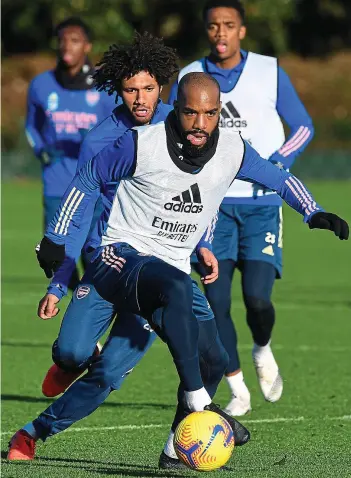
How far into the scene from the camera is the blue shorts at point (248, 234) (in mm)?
9227

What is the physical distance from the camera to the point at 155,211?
679cm

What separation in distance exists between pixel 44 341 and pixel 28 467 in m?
5.84

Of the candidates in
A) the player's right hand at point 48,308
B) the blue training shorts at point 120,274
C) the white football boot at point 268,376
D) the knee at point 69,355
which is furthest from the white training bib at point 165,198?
the white football boot at point 268,376

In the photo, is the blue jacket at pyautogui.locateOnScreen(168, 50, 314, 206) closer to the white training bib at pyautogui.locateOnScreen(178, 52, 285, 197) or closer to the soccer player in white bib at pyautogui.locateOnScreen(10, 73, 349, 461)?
the white training bib at pyautogui.locateOnScreen(178, 52, 285, 197)

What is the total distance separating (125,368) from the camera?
7.02m

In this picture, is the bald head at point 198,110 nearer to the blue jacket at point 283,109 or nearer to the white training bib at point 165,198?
the white training bib at point 165,198

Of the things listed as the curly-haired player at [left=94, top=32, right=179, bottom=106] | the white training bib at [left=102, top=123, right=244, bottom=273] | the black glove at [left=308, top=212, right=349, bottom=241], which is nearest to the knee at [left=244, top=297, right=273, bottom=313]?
the curly-haired player at [left=94, top=32, right=179, bottom=106]

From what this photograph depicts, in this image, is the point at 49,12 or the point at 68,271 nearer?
the point at 68,271

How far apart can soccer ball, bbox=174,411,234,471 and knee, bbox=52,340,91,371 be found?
71cm

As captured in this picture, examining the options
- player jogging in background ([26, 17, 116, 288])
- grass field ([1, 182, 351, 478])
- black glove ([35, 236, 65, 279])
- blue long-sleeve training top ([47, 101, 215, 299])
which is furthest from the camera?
player jogging in background ([26, 17, 116, 288])

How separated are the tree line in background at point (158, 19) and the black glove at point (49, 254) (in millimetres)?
38623

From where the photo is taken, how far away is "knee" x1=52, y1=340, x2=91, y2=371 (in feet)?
22.3

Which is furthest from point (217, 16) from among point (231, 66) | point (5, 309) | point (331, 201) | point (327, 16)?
point (327, 16)

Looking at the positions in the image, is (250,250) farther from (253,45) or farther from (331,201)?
(253,45)
